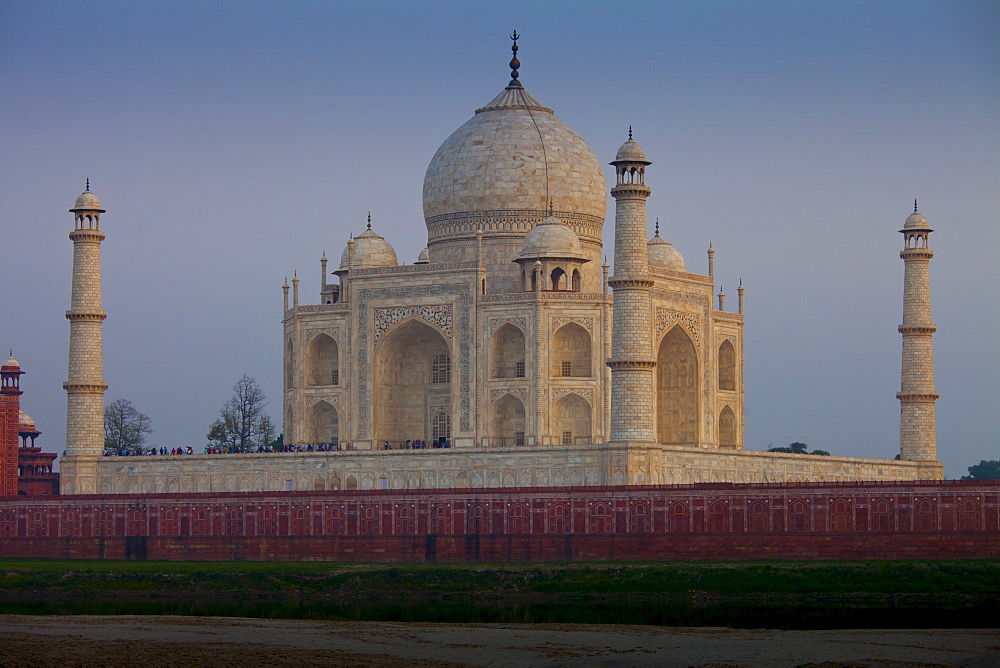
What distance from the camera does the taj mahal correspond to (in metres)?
38.2

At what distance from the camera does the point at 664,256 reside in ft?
140

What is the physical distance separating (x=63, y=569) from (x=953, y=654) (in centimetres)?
1644

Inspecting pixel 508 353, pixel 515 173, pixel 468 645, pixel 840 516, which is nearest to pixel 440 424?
pixel 508 353

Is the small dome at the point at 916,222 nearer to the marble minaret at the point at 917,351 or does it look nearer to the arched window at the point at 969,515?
the marble minaret at the point at 917,351

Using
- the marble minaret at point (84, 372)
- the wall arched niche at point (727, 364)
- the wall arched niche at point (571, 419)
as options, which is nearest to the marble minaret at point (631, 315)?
the wall arched niche at point (571, 419)

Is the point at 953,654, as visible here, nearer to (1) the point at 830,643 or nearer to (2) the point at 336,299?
(1) the point at 830,643

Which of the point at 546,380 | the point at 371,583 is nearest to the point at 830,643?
the point at 371,583

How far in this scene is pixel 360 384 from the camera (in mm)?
40438

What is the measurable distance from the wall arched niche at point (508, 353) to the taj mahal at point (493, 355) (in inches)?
1.6

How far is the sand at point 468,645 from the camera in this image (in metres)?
19.2

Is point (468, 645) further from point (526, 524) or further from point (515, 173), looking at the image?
point (515, 173)

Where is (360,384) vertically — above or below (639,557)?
above

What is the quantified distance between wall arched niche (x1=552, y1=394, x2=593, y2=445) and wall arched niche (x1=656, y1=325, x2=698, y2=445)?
2342 mm

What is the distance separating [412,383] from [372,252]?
3.26 metres
